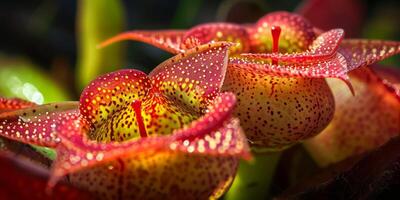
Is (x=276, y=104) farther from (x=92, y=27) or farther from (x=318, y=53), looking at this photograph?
(x=92, y=27)

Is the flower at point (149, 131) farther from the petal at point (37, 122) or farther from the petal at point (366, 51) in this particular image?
the petal at point (366, 51)

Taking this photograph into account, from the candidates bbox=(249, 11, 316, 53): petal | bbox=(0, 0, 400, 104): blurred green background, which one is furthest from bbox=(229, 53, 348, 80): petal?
bbox=(0, 0, 400, 104): blurred green background

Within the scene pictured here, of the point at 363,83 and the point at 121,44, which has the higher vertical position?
the point at 121,44

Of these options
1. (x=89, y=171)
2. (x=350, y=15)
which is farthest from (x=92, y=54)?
(x=89, y=171)

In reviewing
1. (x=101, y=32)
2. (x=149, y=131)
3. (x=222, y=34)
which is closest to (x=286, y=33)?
(x=222, y=34)

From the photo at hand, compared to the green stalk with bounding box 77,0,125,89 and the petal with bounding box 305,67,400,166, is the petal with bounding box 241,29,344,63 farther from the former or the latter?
the green stalk with bounding box 77,0,125,89

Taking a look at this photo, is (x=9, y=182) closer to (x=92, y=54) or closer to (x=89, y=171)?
(x=89, y=171)
